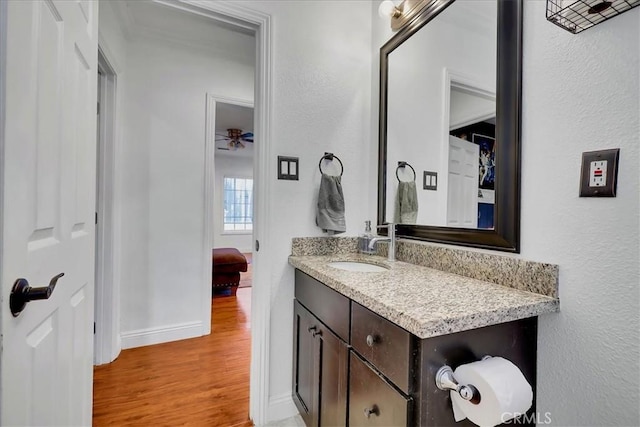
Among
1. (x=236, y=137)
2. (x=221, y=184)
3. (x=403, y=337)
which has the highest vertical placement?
(x=236, y=137)

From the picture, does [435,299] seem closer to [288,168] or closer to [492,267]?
[492,267]

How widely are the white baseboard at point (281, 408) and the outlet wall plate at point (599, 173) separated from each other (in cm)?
161

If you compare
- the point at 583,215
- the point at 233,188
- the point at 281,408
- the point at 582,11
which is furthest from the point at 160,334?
the point at 233,188

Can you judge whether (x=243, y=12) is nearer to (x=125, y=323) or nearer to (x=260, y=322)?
(x=260, y=322)

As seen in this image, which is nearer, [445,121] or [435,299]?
[435,299]

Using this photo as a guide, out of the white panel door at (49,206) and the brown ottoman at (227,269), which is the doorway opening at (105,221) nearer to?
the white panel door at (49,206)

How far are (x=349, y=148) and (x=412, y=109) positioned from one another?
0.41 metres

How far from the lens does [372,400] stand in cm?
88

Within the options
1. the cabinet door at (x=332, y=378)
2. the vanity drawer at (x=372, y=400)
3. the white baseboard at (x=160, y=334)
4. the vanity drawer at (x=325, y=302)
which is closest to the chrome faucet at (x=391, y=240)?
the vanity drawer at (x=325, y=302)

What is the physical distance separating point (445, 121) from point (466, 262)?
2.16 feet

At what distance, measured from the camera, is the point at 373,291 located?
0.91 meters

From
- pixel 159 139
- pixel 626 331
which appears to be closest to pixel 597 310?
pixel 626 331

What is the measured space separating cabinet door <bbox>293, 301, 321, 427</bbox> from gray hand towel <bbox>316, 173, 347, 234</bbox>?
0.46 m

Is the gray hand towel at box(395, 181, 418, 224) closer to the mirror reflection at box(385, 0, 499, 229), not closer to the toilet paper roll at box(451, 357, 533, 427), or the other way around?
the mirror reflection at box(385, 0, 499, 229)
